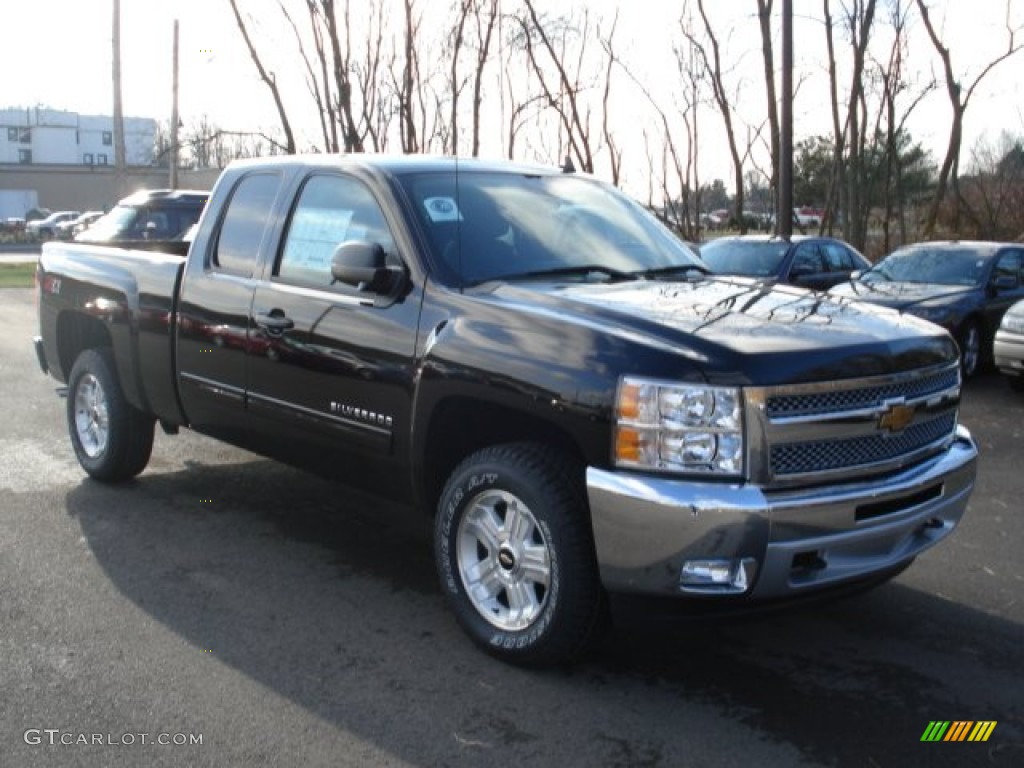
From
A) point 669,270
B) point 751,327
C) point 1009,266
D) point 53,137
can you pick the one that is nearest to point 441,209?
point 669,270

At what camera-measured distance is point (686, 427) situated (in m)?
3.60

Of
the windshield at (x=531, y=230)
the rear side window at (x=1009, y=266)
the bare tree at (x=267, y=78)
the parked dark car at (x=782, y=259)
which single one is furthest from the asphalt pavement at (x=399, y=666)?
the bare tree at (x=267, y=78)

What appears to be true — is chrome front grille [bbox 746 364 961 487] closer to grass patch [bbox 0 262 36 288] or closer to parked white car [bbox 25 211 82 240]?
grass patch [bbox 0 262 36 288]

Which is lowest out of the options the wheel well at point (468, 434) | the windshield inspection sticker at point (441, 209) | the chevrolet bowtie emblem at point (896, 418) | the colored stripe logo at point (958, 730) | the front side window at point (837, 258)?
the colored stripe logo at point (958, 730)

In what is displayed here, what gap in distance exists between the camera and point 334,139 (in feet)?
87.0

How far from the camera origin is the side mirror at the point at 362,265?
4504mm

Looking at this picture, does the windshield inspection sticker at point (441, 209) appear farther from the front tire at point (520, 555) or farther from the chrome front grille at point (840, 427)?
the chrome front grille at point (840, 427)

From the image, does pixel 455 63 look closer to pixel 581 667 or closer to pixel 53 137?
pixel 581 667

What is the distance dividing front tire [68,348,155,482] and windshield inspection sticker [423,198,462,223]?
2.64m

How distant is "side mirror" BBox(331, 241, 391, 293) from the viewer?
4504mm

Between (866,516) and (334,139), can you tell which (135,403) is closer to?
(866,516)

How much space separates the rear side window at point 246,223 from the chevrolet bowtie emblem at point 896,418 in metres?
3.09

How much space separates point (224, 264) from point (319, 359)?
110cm

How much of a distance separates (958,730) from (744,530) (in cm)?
102
